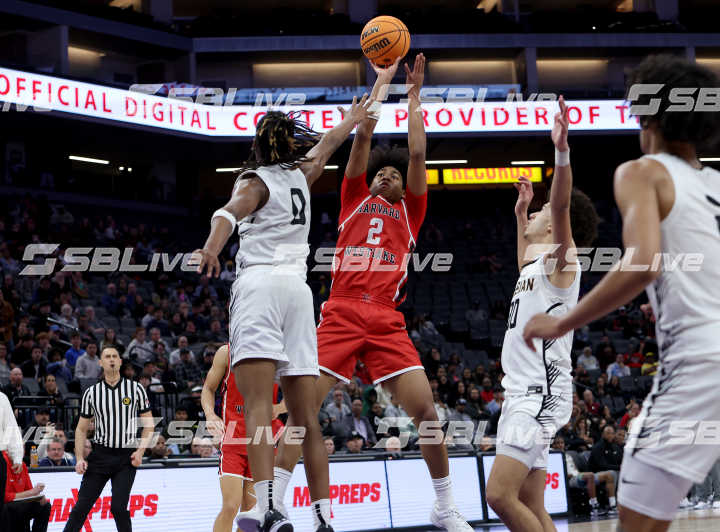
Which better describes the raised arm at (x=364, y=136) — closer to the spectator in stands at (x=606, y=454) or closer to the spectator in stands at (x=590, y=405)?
the spectator in stands at (x=606, y=454)

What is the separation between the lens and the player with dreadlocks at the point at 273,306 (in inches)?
177

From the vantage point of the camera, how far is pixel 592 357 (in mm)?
20234

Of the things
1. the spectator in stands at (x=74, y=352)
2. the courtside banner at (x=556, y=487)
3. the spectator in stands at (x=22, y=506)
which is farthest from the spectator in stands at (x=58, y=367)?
the courtside banner at (x=556, y=487)

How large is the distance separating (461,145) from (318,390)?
927 inches

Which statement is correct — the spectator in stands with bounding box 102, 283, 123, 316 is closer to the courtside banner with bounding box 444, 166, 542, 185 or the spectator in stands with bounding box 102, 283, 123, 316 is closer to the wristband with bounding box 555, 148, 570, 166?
the wristband with bounding box 555, 148, 570, 166

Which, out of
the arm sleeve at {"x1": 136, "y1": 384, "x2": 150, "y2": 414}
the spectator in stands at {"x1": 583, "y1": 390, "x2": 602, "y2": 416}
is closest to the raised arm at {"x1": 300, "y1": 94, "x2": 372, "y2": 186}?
the arm sleeve at {"x1": 136, "y1": 384, "x2": 150, "y2": 414}

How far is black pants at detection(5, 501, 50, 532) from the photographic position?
7965 millimetres

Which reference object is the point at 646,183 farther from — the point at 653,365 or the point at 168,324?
the point at 653,365

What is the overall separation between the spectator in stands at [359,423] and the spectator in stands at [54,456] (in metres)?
4.57

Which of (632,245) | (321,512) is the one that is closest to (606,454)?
(321,512)

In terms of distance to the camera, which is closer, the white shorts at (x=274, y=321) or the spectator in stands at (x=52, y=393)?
the white shorts at (x=274, y=321)

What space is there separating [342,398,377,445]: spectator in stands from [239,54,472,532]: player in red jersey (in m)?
7.85

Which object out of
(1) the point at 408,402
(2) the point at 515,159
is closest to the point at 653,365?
(2) the point at 515,159

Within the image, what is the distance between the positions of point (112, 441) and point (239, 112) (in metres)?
15.8
